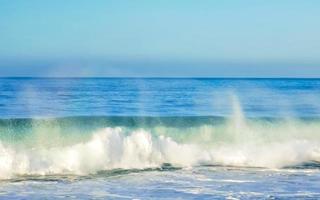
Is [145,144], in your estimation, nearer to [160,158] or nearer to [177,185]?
[160,158]

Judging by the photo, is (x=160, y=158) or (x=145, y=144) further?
(x=145, y=144)

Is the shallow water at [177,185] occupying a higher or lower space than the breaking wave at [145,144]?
lower

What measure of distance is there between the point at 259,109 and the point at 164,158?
15050mm

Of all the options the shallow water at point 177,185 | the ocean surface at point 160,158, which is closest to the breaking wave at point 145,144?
the ocean surface at point 160,158

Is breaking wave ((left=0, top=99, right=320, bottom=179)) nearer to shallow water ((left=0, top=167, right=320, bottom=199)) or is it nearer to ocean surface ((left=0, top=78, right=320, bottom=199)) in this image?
ocean surface ((left=0, top=78, right=320, bottom=199))

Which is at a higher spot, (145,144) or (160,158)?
(145,144)

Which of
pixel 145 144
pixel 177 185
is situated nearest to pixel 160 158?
pixel 145 144

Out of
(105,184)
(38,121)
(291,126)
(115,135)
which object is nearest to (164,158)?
(115,135)

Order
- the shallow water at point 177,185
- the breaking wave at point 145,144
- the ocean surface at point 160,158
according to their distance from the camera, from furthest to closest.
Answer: the breaking wave at point 145,144 → the ocean surface at point 160,158 → the shallow water at point 177,185

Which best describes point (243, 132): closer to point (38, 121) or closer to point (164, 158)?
point (164, 158)

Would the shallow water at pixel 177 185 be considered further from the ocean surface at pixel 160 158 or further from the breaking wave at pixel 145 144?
the breaking wave at pixel 145 144

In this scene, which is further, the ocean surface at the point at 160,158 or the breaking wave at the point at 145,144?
the breaking wave at the point at 145,144

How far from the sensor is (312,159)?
63.4ft

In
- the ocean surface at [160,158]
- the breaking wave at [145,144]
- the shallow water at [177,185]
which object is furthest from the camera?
the breaking wave at [145,144]
